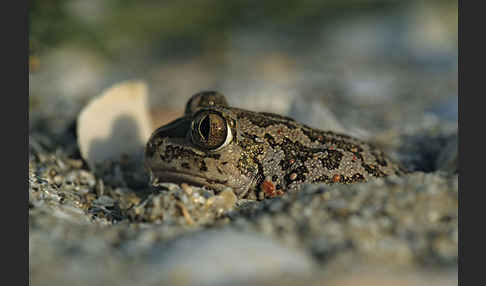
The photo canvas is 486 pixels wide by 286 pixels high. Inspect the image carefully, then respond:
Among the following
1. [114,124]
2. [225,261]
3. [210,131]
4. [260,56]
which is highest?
[260,56]

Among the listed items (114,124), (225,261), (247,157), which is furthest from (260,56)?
(225,261)

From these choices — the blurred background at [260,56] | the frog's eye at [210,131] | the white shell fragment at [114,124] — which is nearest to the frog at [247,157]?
the frog's eye at [210,131]

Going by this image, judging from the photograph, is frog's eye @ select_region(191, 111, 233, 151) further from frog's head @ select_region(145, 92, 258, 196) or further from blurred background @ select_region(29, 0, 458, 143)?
blurred background @ select_region(29, 0, 458, 143)

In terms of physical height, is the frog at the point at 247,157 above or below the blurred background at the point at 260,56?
below

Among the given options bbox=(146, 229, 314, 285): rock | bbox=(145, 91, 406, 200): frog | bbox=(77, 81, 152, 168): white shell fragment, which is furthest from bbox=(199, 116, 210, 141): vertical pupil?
bbox=(77, 81, 152, 168): white shell fragment

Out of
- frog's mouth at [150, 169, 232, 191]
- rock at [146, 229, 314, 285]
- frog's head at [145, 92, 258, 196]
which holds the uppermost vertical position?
frog's head at [145, 92, 258, 196]

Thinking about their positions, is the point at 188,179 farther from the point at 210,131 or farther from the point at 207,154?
the point at 210,131

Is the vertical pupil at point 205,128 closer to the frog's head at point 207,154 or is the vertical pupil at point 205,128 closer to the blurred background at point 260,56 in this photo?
the frog's head at point 207,154
